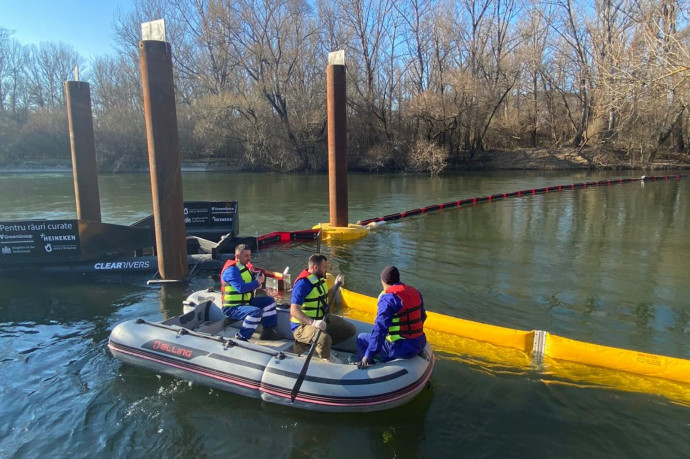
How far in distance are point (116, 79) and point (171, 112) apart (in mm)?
42420

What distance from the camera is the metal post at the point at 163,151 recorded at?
8.32m

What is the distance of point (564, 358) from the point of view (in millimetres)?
5996

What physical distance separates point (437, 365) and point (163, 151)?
5860 mm

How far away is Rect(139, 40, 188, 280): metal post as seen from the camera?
8320 millimetres

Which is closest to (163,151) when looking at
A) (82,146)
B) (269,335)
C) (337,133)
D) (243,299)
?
(243,299)

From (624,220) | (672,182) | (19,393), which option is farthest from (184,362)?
(672,182)

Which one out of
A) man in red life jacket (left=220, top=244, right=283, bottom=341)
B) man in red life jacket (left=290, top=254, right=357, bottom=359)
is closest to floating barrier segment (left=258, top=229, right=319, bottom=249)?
man in red life jacket (left=220, top=244, right=283, bottom=341)

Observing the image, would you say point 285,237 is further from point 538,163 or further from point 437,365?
point 538,163

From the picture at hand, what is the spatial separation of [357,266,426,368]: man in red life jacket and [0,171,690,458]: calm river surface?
616 millimetres

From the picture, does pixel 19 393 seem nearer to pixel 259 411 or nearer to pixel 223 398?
pixel 223 398

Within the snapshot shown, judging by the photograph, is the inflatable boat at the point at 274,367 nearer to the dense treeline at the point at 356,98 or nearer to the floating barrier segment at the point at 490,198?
the floating barrier segment at the point at 490,198

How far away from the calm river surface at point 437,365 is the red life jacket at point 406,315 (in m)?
0.82

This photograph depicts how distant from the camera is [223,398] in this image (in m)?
5.44

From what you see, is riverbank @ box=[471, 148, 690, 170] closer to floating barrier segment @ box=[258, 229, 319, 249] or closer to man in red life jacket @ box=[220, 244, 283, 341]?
floating barrier segment @ box=[258, 229, 319, 249]
